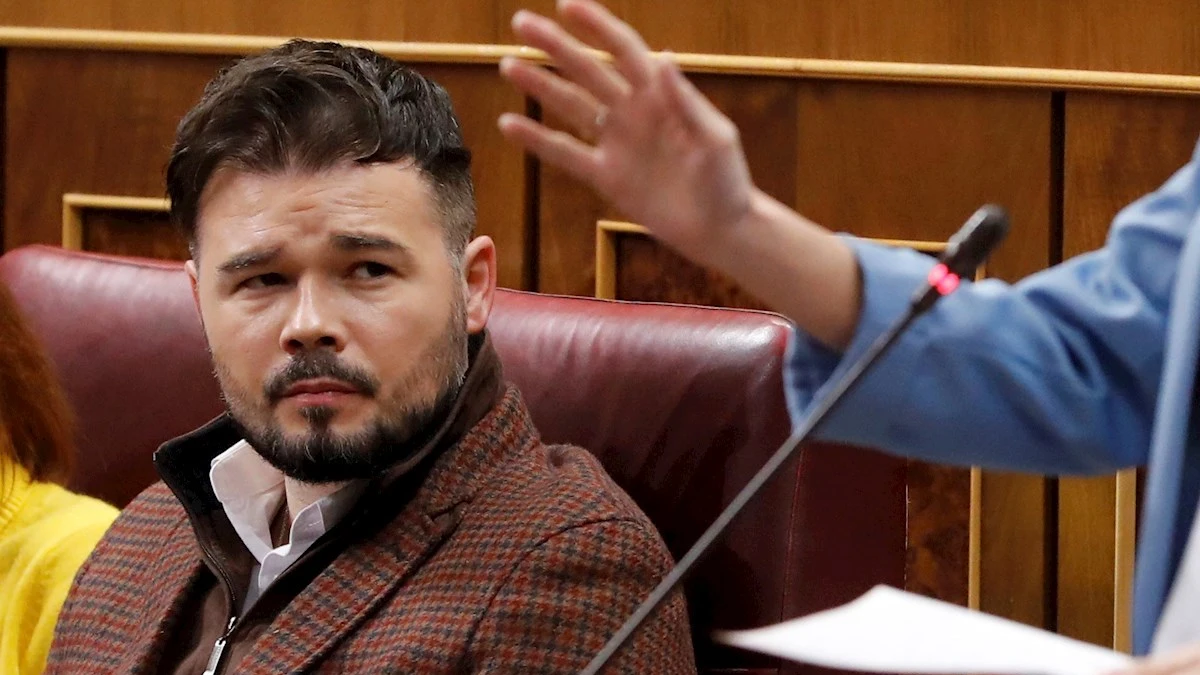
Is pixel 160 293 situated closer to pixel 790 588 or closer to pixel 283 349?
pixel 283 349

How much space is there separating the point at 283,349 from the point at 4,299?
0.48 meters

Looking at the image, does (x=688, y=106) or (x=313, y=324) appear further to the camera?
(x=313, y=324)

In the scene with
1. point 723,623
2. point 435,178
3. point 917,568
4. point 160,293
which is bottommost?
point 917,568

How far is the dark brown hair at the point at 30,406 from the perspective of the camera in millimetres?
1678

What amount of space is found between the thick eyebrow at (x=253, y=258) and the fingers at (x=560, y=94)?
0.67 meters

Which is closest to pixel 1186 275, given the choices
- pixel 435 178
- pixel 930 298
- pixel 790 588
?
pixel 930 298

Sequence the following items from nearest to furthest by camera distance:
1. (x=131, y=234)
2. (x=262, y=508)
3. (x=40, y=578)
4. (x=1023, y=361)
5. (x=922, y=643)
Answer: (x=922, y=643) < (x=1023, y=361) < (x=262, y=508) < (x=40, y=578) < (x=131, y=234)

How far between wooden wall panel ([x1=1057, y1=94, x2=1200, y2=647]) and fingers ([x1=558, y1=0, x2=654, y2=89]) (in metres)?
1.46

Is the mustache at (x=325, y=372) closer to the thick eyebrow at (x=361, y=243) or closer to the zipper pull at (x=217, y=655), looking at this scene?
the thick eyebrow at (x=361, y=243)

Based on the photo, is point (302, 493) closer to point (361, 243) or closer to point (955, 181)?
point (361, 243)

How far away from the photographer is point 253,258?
1.37 m

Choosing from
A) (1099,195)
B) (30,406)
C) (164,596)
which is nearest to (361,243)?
(164,596)

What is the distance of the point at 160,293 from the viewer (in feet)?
5.86

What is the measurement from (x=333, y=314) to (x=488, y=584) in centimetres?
25
